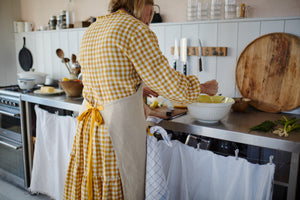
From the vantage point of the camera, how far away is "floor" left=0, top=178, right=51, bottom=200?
233 centimetres

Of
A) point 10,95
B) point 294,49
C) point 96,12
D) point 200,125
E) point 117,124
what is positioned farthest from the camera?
point 96,12

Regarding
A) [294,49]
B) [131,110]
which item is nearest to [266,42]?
[294,49]

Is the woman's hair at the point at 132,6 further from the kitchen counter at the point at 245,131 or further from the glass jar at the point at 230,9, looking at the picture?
the glass jar at the point at 230,9

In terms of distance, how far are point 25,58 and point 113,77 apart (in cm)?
283

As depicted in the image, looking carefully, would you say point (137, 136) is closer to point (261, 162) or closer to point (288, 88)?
point (261, 162)

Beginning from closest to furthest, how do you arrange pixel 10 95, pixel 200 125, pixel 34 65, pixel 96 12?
pixel 200 125
pixel 10 95
pixel 96 12
pixel 34 65

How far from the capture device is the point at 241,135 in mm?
1312

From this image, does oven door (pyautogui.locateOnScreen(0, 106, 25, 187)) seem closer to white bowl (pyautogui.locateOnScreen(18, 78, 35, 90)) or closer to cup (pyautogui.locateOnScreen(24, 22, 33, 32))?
white bowl (pyautogui.locateOnScreen(18, 78, 35, 90))

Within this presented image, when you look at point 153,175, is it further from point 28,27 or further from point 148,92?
point 28,27

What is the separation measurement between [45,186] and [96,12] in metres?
1.75

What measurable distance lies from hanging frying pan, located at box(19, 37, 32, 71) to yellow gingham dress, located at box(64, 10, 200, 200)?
2517 millimetres

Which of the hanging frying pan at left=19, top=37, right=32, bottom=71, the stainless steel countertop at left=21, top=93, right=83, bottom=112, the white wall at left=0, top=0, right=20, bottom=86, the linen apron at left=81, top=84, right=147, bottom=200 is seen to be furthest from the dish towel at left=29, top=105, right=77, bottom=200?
the white wall at left=0, top=0, right=20, bottom=86

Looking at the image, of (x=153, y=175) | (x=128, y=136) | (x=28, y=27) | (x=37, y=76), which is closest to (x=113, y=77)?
(x=128, y=136)

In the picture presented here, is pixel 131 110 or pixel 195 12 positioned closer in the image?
pixel 131 110
